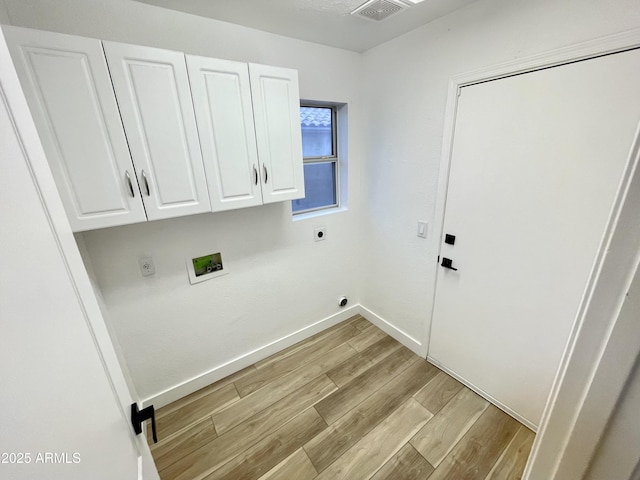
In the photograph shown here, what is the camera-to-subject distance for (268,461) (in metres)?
1.49

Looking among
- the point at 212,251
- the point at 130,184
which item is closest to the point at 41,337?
the point at 130,184

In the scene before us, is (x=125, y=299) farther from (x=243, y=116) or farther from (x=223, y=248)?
(x=243, y=116)

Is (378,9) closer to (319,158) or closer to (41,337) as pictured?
(319,158)

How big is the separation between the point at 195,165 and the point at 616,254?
60.0 inches

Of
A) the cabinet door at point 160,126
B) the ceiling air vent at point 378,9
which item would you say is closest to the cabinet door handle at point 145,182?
the cabinet door at point 160,126

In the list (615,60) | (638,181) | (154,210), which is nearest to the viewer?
(638,181)

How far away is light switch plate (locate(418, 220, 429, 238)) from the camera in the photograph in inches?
75.9

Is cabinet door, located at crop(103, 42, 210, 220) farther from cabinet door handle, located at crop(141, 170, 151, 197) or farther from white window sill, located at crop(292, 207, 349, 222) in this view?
white window sill, located at crop(292, 207, 349, 222)

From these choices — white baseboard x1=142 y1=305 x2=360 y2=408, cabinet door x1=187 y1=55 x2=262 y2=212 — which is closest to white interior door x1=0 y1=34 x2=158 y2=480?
cabinet door x1=187 y1=55 x2=262 y2=212

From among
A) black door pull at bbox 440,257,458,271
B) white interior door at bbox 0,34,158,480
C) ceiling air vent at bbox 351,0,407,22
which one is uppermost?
ceiling air vent at bbox 351,0,407,22

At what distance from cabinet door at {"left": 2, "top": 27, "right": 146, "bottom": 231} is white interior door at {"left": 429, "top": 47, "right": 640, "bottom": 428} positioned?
6.06 ft

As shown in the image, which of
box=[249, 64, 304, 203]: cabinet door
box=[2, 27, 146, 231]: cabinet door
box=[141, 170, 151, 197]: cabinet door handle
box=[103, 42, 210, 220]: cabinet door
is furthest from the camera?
box=[249, 64, 304, 203]: cabinet door

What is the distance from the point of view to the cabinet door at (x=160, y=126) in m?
1.13

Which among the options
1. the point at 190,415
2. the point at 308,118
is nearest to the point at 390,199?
the point at 308,118
